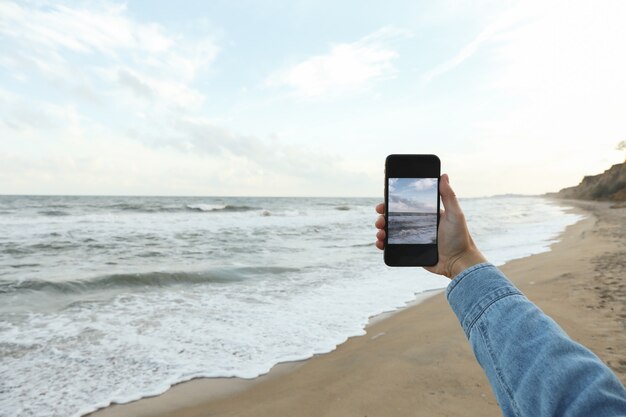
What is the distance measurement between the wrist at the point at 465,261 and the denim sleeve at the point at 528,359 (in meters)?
0.36

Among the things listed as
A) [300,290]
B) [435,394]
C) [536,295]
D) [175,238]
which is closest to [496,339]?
[435,394]

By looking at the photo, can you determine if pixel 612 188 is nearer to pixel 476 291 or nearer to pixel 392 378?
pixel 392 378

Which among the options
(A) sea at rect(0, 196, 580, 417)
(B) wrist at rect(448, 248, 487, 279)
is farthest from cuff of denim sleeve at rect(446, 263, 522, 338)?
(A) sea at rect(0, 196, 580, 417)

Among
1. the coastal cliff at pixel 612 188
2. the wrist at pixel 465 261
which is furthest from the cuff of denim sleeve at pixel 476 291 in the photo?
the coastal cliff at pixel 612 188

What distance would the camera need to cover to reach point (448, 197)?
1734 mm

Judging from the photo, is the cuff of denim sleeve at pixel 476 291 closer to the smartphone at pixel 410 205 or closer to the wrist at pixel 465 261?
the wrist at pixel 465 261

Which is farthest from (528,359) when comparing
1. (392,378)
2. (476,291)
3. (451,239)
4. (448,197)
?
(392,378)

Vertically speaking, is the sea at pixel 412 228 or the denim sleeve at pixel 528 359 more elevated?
the sea at pixel 412 228

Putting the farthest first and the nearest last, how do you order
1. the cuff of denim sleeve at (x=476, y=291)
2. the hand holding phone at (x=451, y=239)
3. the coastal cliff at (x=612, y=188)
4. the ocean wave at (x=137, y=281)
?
the coastal cliff at (x=612, y=188)
the ocean wave at (x=137, y=281)
the hand holding phone at (x=451, y=239)
the cuff of denim sleeve at (x=476, y=291)

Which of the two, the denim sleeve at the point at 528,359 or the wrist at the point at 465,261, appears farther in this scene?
the wrist at the point at 465,261

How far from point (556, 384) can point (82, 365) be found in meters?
4.35

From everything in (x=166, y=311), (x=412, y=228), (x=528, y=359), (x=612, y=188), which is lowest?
(x=166, y=311)

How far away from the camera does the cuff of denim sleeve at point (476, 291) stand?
1.04 m

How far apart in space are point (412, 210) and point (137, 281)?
7049 mm
